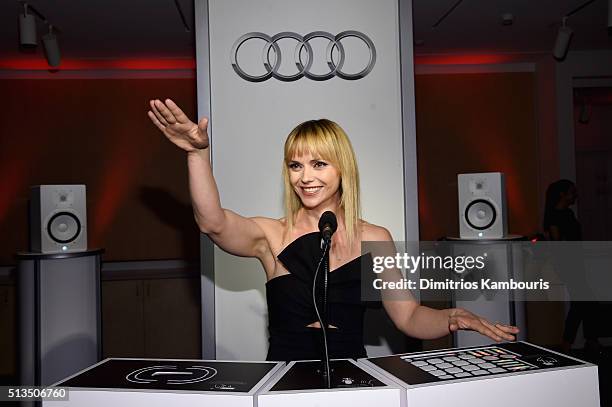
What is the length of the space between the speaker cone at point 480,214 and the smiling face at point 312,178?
2036 millimetres

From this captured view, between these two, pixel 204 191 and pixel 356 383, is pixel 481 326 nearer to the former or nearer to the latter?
pixel 356 383

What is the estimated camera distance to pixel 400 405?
1.09m

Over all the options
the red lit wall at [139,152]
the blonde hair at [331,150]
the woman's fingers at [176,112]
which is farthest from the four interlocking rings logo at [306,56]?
the red lit wall at [139,152]

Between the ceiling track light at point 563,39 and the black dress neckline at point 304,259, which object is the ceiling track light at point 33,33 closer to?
the black dress neckline at point 304,259

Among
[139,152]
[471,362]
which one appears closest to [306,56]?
Result: [471,362]

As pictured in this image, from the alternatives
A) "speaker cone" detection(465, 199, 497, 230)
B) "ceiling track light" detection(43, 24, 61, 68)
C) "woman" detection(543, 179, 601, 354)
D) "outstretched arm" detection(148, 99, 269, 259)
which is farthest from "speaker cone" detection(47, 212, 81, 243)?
"woman" detection(543, 179, 601, 354)

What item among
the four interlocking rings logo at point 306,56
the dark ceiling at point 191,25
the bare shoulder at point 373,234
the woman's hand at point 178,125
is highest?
the dark ceiling at point 191,25

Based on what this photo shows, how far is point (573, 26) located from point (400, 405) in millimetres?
4740

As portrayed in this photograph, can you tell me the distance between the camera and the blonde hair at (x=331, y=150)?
1.80 meters

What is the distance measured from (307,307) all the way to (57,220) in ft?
8.13

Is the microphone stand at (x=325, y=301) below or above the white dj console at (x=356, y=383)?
above

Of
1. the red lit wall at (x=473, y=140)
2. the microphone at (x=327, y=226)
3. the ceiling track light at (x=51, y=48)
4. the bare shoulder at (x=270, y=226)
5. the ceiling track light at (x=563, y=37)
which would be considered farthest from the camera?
the red lit wall at (x=473, y=140)

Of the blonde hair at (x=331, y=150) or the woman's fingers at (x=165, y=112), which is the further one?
the blonde hair at (x=331, y=150)

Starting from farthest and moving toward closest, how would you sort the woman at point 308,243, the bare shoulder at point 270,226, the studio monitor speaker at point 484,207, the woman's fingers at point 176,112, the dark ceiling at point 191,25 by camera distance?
the dark ceiling at point 191,25 < the studio monitor speaker at point 484,207 < the bare shoulder at point 270,226 < the woman at point 308,243 < the woman's fingers at point 176,112
